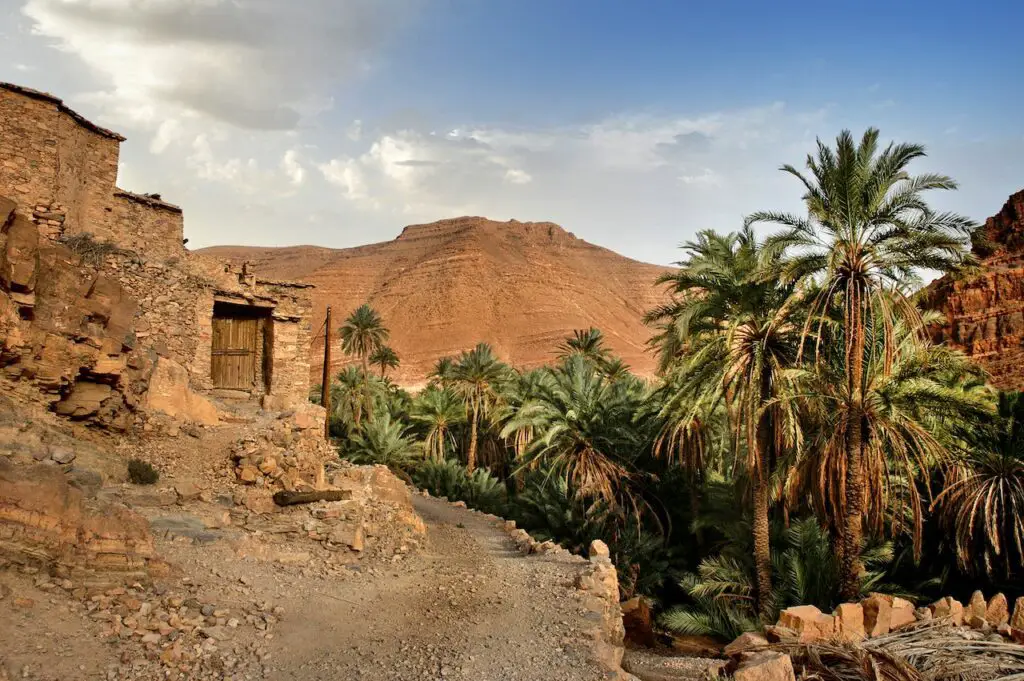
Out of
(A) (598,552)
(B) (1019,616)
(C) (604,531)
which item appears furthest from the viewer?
(C) (604,531)

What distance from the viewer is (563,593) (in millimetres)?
10664

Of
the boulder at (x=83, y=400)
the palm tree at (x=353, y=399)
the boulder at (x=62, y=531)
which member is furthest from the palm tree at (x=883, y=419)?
the palm tree at (x=353, y=399)

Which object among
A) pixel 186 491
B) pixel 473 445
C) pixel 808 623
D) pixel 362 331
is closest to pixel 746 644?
pixel 808 623

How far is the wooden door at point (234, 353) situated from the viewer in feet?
57.1

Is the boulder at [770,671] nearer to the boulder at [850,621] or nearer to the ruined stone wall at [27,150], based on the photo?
the boulder at [850,621]

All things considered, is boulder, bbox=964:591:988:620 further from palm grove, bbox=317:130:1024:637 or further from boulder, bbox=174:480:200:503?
boulder, bbox=174:480:200:503

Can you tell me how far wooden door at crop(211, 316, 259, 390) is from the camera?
17.4 meters

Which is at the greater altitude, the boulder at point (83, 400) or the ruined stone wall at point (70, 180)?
the ruined stone wall at point (70, 180)

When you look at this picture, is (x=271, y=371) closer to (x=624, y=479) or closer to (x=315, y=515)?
(x=315, y=515)

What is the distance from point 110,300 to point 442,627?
8193mm

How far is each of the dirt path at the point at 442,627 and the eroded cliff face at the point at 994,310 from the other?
4627cm

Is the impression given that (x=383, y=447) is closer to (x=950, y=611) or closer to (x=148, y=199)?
(x=148, y=199)

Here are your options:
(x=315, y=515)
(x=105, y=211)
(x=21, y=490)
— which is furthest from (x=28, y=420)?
(x=105, y=211)

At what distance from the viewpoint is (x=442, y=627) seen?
8914 millimetres
